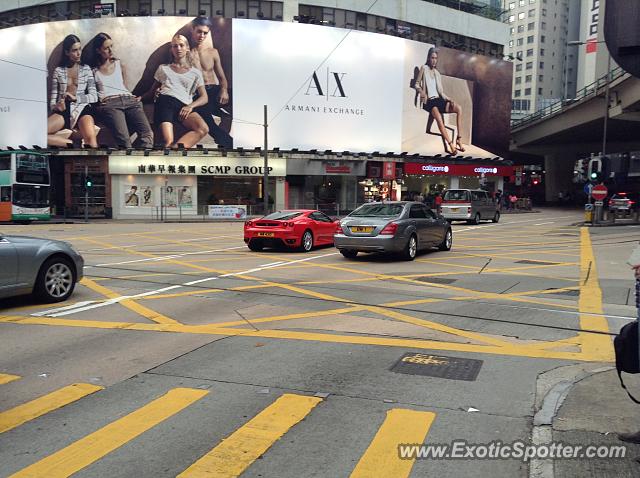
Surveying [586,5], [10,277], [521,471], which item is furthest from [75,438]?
[586,5]

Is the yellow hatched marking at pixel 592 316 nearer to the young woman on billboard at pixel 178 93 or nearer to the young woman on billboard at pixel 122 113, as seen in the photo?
the young woman on billboard at pixel 178 93

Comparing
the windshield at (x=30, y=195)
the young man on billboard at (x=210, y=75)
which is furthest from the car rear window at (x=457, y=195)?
the windshield at (x=30, y=195)

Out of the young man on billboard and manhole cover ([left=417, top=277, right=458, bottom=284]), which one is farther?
the young man on billboard

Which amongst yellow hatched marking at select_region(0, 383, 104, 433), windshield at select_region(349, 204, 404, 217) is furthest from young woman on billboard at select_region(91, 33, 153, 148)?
yellow hatched marking at select_region(0, 383, 104, 433)

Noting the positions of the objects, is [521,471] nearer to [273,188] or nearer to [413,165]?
[273,188]

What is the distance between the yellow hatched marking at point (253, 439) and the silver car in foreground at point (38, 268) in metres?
5.06

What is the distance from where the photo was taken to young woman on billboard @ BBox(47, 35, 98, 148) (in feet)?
143

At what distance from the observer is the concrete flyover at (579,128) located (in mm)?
34281

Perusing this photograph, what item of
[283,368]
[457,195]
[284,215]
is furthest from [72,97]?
[283,368]

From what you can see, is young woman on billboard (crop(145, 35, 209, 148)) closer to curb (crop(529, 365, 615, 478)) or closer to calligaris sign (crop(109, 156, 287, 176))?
calligaris sign (crop(109, 156, 287, 176))

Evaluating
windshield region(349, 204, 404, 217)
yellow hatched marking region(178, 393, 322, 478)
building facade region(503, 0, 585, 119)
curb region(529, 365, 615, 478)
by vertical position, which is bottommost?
yellow hatched marking region(178, 393, 322, 478)

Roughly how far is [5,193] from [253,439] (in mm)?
35609

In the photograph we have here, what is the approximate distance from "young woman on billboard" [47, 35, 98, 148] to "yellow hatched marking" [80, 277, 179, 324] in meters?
36.5

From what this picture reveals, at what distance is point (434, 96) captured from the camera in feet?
167
